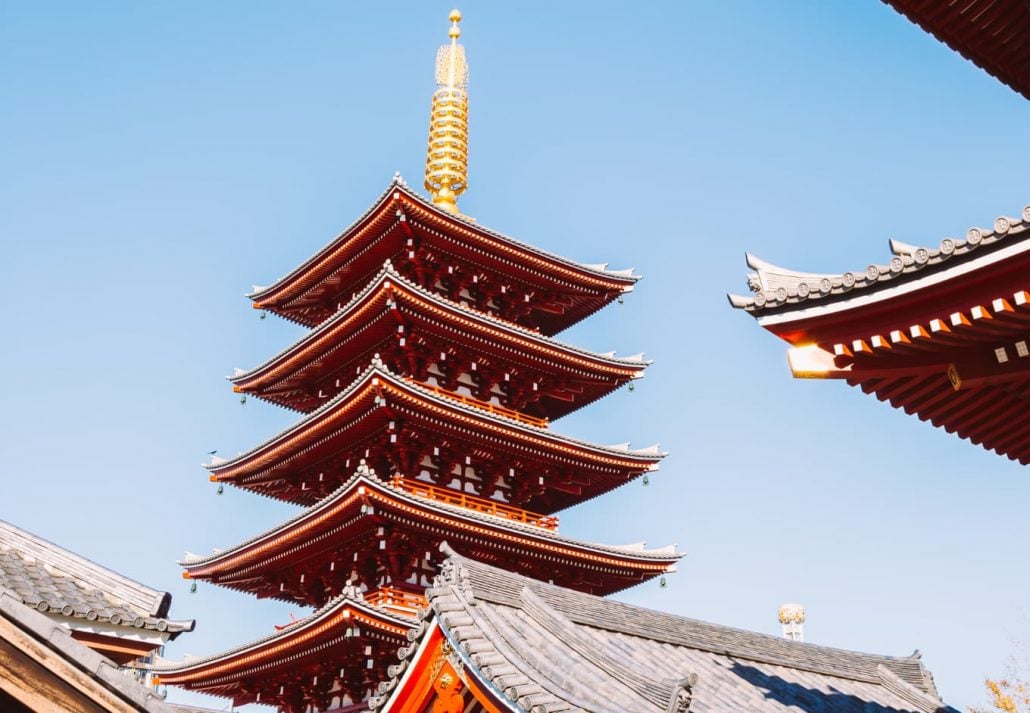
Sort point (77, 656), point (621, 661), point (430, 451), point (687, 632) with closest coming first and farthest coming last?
point (77, 656) → point (621, 661) → point (687, 632) → point (430, 451)

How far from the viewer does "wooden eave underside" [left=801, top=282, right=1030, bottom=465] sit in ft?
24.4

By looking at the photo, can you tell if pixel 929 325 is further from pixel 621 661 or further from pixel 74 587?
pixel 74 587

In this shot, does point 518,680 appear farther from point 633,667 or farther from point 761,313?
point 761,313

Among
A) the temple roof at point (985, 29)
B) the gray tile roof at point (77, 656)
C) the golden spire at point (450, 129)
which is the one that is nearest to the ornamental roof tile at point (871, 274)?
the temple roof at point (985, 29)

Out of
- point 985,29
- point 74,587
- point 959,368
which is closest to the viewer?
point 959,368

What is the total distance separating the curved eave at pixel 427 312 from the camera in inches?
908

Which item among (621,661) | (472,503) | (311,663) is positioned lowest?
(621,661)

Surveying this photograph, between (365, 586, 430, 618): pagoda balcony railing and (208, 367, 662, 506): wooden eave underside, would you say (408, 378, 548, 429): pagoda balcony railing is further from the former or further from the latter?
(365, 586, 430, 618): pagoda balcony railing

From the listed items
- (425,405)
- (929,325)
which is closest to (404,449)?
(425,405)

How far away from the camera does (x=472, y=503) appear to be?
2331 centimetres

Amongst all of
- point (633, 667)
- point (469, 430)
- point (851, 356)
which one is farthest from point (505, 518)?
point (851, 356)

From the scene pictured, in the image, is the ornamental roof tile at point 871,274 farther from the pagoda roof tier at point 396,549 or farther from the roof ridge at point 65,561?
the pagoda roof tier at point 396,549

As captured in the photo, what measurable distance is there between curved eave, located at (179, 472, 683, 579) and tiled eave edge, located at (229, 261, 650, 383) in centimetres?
444

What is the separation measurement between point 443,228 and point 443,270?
1.28m
